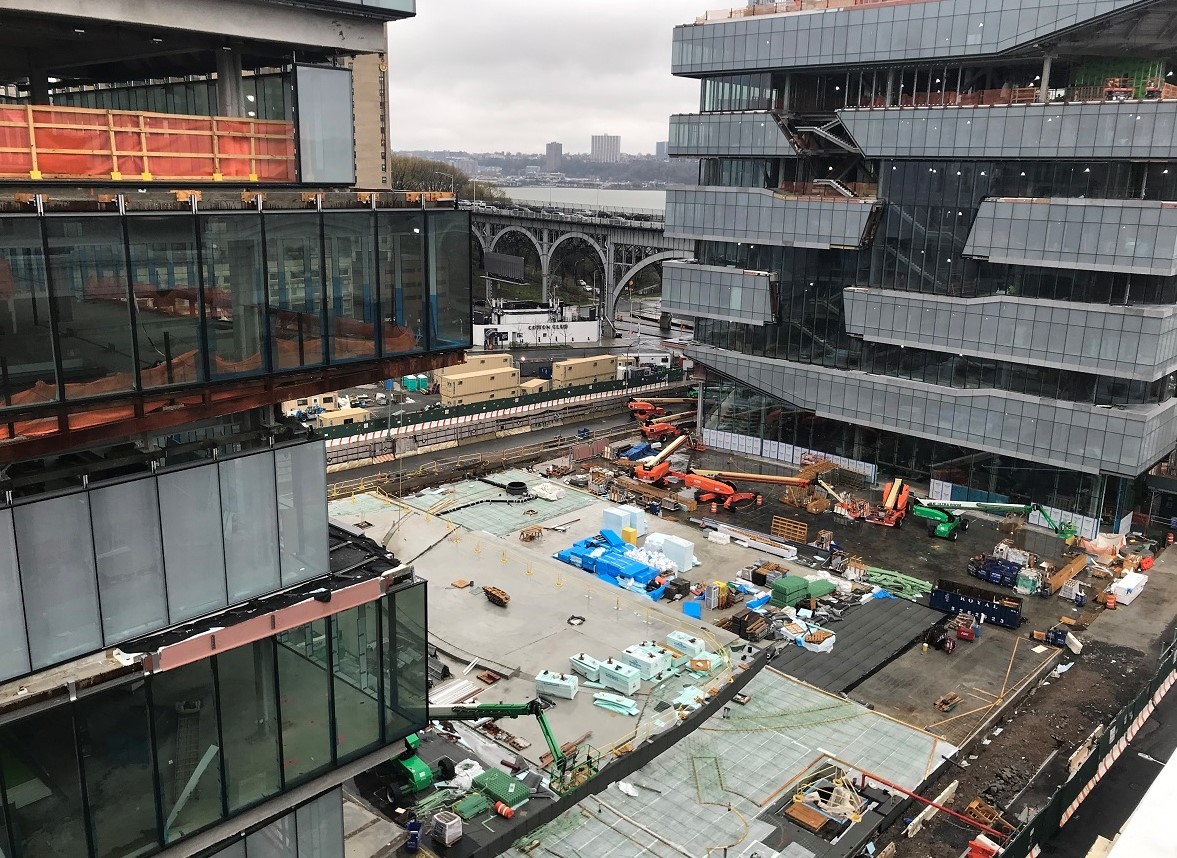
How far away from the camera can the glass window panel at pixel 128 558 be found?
60.5 ft

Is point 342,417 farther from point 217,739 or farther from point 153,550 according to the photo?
point 153,550

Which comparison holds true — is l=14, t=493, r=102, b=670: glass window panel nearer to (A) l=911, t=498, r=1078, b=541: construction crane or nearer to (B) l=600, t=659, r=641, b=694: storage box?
(B) l=600, t=659, r=641, b=694: storage box

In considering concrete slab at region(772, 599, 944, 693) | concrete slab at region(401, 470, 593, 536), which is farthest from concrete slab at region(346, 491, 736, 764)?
concrete slab at region(401, 470, 593, 536)

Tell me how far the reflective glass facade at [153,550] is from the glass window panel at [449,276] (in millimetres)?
4224

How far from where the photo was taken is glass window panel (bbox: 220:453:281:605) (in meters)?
20.4

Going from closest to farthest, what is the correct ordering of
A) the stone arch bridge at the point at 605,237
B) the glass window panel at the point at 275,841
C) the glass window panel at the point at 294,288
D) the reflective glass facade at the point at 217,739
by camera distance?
the reflective glass facade at the point at 217,739 → the glass window panel at the point at 294,288 → the glass window panel at the point at 275,841 → the stone arch bridge at the point at 605,237

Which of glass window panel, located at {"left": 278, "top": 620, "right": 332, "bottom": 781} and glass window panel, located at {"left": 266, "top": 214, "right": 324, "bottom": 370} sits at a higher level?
glass window panel, located at {"left": 266, "top": 214, "right": 324, "bottom": 370}

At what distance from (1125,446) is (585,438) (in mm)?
39410

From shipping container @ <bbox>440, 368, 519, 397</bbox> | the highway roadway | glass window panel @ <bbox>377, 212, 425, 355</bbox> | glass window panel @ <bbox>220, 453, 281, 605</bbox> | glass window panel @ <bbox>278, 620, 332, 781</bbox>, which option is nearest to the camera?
glass window panel @ <bbox>220, 453, 281, 605</bbox>

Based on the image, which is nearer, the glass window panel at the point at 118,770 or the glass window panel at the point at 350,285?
the glass window panel at the point at 118,770

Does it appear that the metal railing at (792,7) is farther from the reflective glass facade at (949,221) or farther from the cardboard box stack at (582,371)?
the cardboard box stack at (582,371)

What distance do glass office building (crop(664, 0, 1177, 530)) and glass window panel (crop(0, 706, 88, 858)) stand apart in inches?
2280

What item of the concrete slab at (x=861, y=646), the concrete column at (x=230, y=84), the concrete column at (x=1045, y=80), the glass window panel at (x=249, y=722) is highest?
the concrete column at (x=1045, y=80)

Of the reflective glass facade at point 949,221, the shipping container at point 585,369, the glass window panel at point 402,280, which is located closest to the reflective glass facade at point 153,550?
the glass window panel at point 402,280
